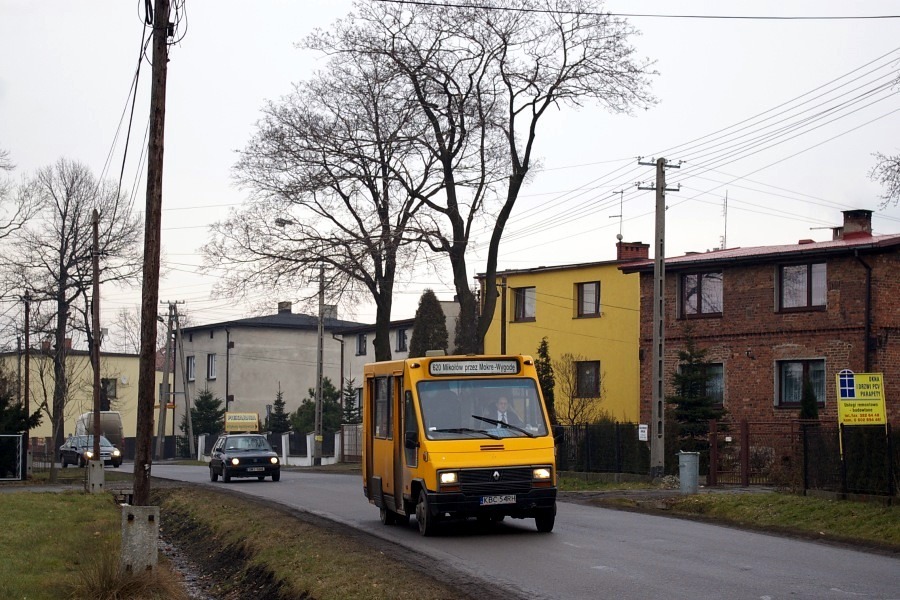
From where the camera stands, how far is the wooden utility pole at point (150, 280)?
1609cm

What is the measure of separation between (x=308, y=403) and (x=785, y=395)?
37928mm

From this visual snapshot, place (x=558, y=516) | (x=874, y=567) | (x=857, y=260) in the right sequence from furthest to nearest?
(x=857, y=260), (x=558, y=516), (x=874, y=567)

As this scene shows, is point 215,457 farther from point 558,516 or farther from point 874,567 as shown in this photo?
point 874,567

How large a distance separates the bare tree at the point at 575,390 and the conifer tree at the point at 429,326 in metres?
11.7

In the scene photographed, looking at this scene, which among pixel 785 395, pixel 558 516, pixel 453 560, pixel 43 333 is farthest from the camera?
pixel 43 333

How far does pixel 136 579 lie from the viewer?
13242 mm

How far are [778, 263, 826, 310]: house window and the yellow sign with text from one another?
53.3 feet

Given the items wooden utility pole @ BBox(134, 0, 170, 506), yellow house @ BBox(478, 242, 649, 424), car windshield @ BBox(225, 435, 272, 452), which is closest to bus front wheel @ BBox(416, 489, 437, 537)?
wooden utility pole @ BBox(134, 0, 170, 506)

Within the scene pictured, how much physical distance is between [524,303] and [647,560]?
129 feet

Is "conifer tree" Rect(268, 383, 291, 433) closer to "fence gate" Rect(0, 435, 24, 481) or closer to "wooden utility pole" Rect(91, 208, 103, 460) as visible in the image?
"fence gate" Rect(0, 435, 24, 481)

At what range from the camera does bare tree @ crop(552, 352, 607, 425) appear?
48.0 metres

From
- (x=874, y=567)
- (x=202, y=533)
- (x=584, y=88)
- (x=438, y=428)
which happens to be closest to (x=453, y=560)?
(x=438, y=428)

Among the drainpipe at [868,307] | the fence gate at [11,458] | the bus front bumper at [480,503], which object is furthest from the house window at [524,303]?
the bus front bumper at [480,503]

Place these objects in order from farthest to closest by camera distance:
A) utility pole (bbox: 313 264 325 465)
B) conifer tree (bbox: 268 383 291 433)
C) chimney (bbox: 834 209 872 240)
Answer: conifer tree (bbox: 268 383 291 433), utility pole (bbox: 313 264 325 465), chimney (bbox: 834 209 872 240)
